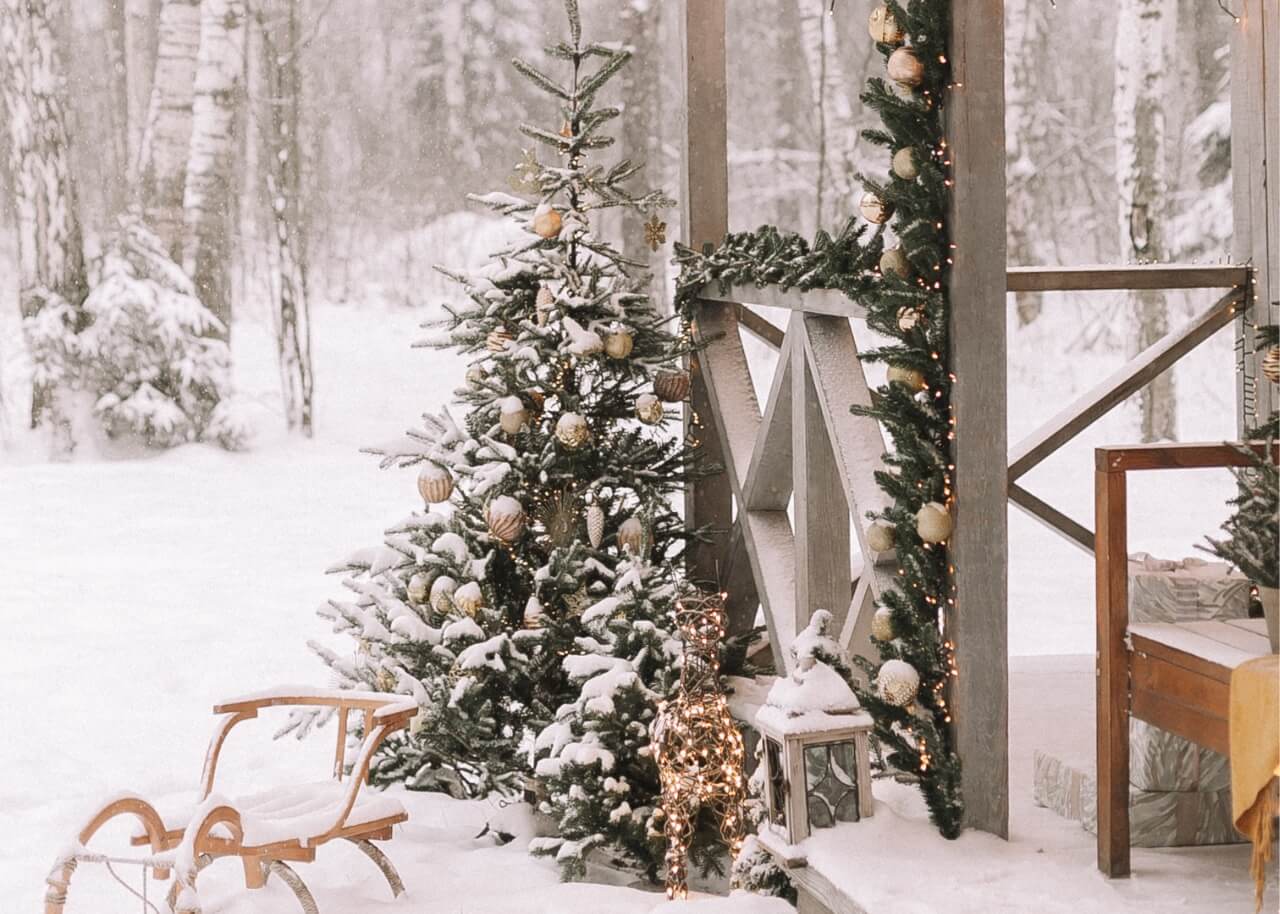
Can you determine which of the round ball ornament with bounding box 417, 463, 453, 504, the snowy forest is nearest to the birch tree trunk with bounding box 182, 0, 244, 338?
the snowy forest

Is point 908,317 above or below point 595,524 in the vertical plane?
above

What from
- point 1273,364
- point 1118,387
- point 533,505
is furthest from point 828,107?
point 1273,364

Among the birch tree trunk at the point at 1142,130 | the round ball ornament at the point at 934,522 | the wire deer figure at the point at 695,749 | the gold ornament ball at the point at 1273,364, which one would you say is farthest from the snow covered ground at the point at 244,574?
the gold ornament ball at the point at 1273,364

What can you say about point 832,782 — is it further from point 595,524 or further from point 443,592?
point 443,592

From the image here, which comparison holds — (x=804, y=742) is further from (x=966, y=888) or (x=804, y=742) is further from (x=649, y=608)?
(x=649, y=608)

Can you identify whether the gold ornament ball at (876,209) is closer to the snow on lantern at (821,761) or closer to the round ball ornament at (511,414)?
the snow on lantern at (821,761)

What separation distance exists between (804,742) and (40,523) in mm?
8044

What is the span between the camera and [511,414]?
4824 millimetres

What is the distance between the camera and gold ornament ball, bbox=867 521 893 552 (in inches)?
140

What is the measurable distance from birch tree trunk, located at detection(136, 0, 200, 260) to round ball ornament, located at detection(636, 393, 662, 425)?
23.6 feet

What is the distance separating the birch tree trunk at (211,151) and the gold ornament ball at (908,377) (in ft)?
28.1

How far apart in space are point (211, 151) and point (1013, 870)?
9.49 metres

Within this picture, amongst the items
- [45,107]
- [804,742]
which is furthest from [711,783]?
[45,107]

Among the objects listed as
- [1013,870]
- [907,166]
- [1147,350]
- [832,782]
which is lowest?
[1013,870]
